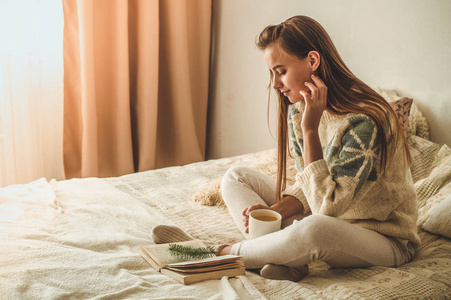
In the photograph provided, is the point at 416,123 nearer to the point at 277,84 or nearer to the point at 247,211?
the point at 277,84

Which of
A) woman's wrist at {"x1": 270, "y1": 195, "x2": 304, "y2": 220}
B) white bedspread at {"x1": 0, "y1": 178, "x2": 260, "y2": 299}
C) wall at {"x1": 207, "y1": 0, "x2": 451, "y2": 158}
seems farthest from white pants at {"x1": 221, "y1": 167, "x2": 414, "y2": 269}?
wall at {"x1": 207, "y1": 0, "x2": 451, "y2": 158}

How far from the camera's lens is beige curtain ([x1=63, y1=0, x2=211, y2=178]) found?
106 inches

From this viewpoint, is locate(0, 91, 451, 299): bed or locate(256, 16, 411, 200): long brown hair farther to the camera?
locate(256, 16, 411, 200): long brown hair

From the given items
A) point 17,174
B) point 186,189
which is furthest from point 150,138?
point 186,189

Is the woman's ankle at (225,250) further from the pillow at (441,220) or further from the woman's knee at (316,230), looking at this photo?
the pillow at (441,220)

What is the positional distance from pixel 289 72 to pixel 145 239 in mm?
659

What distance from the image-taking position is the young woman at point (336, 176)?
3.78 ft

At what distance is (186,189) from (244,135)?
1.16m

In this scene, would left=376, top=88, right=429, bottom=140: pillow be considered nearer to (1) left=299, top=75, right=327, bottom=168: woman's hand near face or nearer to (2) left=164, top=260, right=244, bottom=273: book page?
(1) left=299, top=75, right=327, bottom=168: woman's hand near face

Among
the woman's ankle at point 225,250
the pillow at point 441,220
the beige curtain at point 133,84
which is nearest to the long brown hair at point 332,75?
the pillow at point 441,220

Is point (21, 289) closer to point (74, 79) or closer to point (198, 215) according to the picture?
point (198, 215)

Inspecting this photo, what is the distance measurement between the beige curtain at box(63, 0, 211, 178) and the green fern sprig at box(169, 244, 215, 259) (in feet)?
5.47

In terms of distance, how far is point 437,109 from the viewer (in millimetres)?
1790

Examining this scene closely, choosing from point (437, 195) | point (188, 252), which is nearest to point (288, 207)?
point (188, 252)
